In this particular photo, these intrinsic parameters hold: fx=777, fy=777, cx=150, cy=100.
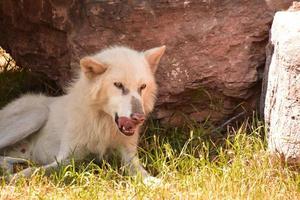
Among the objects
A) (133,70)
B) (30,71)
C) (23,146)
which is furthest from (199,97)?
(30,71)

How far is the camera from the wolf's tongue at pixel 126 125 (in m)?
6.45

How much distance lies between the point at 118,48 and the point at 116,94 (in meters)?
0.61

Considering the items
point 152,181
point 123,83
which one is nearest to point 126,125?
point 123,83

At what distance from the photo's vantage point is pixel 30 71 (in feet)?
30.0

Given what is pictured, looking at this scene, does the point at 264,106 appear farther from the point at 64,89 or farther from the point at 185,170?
the point at 64,89

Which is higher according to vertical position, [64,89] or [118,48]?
[118,48]

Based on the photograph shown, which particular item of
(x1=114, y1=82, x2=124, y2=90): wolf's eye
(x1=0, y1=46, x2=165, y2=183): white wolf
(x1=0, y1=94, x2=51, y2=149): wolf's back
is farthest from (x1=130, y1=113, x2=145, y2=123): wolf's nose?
(x1=0, y1=94, x2=51, y2=149): wolf's back

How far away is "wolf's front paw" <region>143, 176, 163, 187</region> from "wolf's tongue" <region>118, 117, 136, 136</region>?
407mm

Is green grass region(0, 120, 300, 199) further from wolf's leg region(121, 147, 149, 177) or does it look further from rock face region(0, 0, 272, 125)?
rock face region(0, 0, 272, 125)

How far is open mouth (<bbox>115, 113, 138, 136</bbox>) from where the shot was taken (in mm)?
6445

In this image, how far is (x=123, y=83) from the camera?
21.9ft

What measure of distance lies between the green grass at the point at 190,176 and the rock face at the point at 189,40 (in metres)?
0.46

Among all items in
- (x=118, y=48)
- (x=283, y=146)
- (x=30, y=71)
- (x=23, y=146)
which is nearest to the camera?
(x=283, y=146)

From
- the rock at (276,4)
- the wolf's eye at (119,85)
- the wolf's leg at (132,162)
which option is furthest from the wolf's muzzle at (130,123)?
the rock at (276,4)
